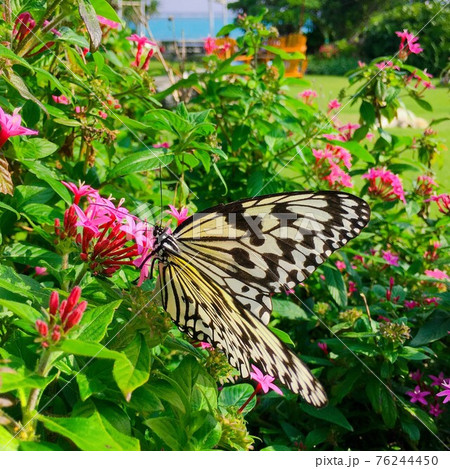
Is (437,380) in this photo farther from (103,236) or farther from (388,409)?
(103,236)

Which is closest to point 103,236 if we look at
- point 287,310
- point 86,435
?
point 86,435

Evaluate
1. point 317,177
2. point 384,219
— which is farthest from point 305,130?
point 384,219

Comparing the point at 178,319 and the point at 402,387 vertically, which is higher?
the point at 178,319

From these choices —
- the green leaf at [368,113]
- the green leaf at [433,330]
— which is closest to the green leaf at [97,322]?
the green leaf at [433,330]

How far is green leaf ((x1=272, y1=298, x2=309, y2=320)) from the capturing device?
188cm

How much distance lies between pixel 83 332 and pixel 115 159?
1.22 meters

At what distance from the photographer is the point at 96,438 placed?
0.69 meters

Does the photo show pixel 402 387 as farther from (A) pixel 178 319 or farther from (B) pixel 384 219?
(A) pixel 178 319

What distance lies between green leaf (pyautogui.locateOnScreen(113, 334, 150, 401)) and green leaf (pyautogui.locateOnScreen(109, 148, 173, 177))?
2.05ft

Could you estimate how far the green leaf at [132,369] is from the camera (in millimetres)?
731

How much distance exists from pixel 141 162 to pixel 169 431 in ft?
2.48

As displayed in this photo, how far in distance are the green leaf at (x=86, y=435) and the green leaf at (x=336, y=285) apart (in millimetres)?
1325

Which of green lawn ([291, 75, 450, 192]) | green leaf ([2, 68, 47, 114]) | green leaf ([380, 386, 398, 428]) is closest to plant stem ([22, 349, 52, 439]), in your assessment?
green leaf ([2, 68, 47, 114])

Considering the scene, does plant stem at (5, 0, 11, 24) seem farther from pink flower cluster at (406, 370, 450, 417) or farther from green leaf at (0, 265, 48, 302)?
pink flower cluster at (406, 370, 450, 417)
